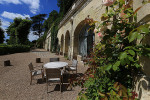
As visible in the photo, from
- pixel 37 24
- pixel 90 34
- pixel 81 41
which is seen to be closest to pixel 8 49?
pixel 81 41

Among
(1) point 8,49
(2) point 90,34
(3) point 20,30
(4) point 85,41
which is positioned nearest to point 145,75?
(2) point 90,34

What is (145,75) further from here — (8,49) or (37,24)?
(37,24)

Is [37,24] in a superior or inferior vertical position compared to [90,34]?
superior

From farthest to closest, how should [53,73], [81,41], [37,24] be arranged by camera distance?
[37,24]
[81,41]
[53,73]

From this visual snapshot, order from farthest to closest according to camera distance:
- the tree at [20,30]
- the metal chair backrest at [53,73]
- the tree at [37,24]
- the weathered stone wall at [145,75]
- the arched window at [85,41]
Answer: the tree at [37,24] → the tree at [20,30] → the arched window at [85,41] → the metal chair backrest at [53,73] → the weathered stone wall at [145,75]

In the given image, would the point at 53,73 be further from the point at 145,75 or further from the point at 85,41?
the point at 85,41

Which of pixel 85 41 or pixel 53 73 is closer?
pixel 53 73

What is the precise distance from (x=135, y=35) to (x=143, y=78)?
2.43 ft

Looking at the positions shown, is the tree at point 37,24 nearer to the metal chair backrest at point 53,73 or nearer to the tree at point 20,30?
the tree at point 20,30

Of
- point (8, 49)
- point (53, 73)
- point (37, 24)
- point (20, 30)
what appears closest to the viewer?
point (53, 73)

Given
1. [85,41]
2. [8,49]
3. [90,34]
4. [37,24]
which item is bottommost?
[8,49]

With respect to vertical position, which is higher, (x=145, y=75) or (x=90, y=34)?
(x=90, y=34)

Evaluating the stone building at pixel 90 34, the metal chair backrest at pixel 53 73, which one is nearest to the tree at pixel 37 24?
the stone building at pixel 90 34

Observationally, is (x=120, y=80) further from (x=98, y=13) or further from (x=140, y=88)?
(x=98, y=13)
